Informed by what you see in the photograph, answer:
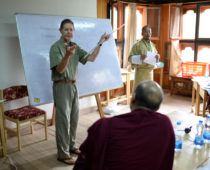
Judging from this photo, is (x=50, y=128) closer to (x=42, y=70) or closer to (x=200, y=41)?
(x=42, y=70)

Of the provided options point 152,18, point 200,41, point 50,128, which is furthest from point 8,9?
point 200,41

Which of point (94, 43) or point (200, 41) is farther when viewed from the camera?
point (200, 41)

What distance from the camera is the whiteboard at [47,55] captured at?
2.80 meters

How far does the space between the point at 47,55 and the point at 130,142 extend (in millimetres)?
2123

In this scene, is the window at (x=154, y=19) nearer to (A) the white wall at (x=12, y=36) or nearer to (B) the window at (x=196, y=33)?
(B) the window at (x=196, y=33)

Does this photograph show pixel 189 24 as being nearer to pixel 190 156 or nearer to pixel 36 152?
pixel 36 152

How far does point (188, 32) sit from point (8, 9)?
4.23 metres

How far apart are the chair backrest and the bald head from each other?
7.59 ft

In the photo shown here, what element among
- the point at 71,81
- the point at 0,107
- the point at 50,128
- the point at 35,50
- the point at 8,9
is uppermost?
the point at 8,9

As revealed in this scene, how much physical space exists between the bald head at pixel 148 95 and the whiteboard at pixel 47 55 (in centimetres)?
183

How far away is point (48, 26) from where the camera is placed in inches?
121

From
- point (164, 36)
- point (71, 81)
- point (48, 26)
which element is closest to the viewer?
point (71, 81)

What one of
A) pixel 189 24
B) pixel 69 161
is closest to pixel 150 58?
pixel 69 161

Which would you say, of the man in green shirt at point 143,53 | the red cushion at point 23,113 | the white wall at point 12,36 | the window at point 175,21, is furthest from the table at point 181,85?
the red cushion at point 23,113
